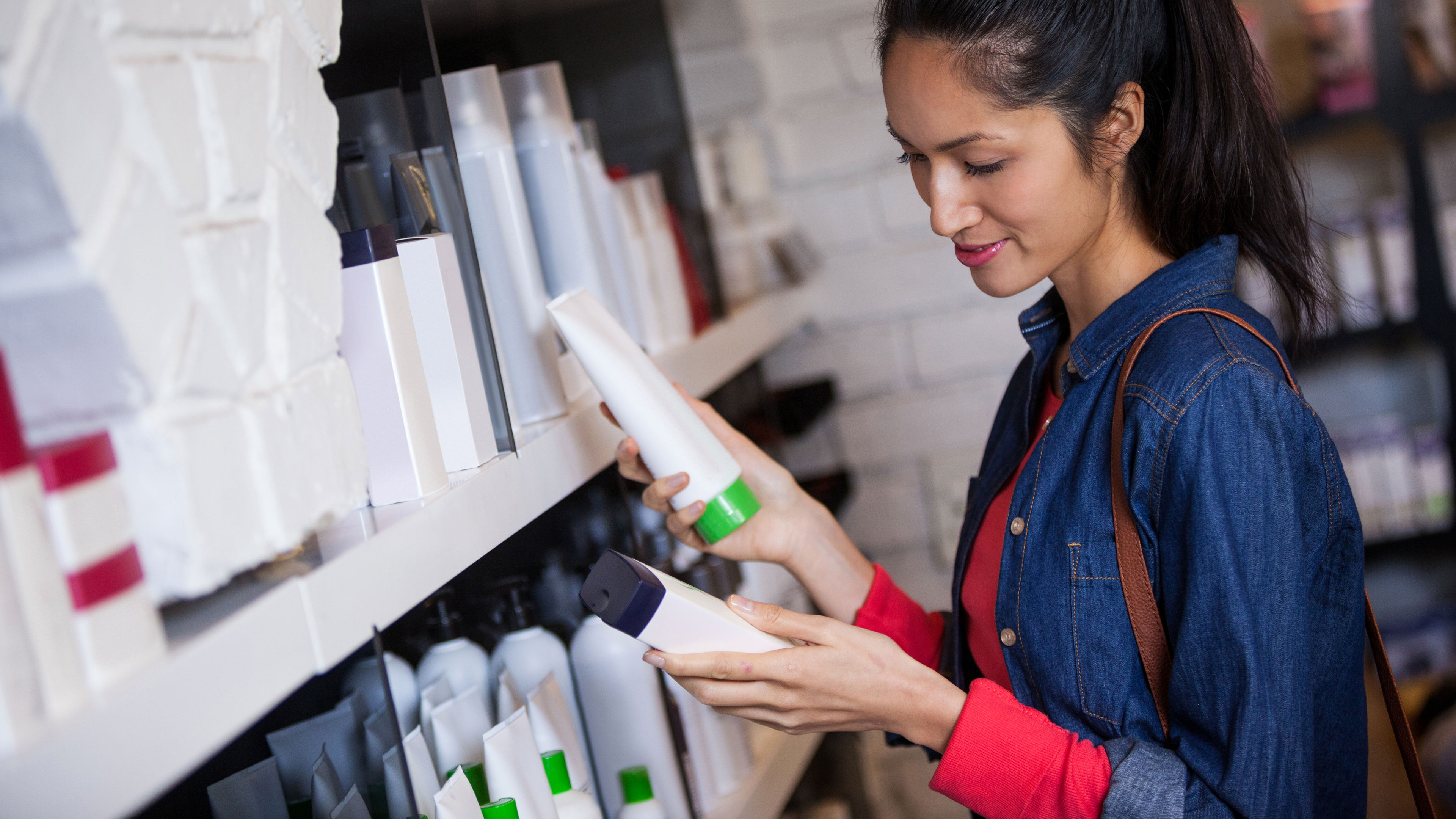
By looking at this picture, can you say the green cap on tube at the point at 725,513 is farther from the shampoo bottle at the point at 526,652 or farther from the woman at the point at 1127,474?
the shampoo bottle at the point at 526,652

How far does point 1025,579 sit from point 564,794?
395 millimetres

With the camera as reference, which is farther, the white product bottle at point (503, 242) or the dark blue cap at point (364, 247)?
the white product bottle at point (503, 242)

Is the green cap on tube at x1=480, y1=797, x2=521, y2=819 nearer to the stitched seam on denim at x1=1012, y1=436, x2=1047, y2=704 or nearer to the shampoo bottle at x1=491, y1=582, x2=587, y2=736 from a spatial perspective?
the shampoo bottle at x1=491, y1=582, x2=587, y2=736

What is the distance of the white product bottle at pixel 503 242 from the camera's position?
88 cm

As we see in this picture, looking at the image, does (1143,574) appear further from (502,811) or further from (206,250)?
(206,250)

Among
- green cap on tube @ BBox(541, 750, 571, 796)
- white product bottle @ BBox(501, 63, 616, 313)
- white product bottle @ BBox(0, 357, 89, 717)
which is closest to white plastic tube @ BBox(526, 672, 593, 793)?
green cap on tube @ BBox(541, 750, 571, 796)

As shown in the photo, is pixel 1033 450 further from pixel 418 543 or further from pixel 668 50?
pixel 668 50

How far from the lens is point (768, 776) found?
124cm

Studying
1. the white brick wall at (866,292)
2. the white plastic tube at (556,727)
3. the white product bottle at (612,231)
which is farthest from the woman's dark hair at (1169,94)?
the white brick wall at (866,292)

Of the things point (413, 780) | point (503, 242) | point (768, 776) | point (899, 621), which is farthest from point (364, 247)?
point (768, 776)

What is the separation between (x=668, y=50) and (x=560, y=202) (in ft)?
1.75

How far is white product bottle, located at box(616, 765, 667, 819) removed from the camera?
93cm

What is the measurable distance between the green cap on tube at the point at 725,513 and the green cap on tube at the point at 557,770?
0.67 ft

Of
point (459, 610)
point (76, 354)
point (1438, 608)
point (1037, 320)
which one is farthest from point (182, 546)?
point (1438, 608)
